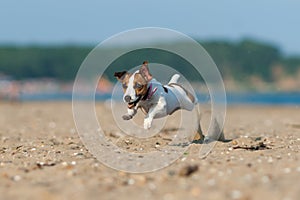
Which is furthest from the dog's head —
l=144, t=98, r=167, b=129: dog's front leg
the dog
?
l=144, t=98, r=167, b=129: dog's front leg

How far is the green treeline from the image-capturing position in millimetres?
144000

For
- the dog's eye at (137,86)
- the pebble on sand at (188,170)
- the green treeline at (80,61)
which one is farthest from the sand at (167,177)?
the green treeline at (80,61)

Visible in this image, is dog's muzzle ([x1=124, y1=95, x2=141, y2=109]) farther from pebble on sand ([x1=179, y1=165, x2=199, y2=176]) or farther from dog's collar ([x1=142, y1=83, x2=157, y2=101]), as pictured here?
pebble on sand ([x1=179, y1=165, x2=199, y2=176])

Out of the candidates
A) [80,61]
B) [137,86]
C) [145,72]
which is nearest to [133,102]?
[137,86]

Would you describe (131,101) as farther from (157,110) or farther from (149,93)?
(157,110)

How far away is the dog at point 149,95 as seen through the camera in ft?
29.5

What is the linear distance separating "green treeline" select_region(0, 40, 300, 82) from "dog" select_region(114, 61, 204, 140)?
412ft

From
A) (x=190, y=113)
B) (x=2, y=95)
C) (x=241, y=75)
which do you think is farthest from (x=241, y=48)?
(x=190, y=113)

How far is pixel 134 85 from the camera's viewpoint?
894cm

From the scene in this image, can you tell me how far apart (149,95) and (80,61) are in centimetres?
16588

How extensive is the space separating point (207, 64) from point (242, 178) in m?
3.74

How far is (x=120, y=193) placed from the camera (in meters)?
6.51

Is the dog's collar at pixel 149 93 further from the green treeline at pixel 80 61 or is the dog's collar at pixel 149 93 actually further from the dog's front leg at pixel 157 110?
the green treeline at pixel 80 61

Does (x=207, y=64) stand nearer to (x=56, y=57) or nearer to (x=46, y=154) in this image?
(x=46, y=154)
